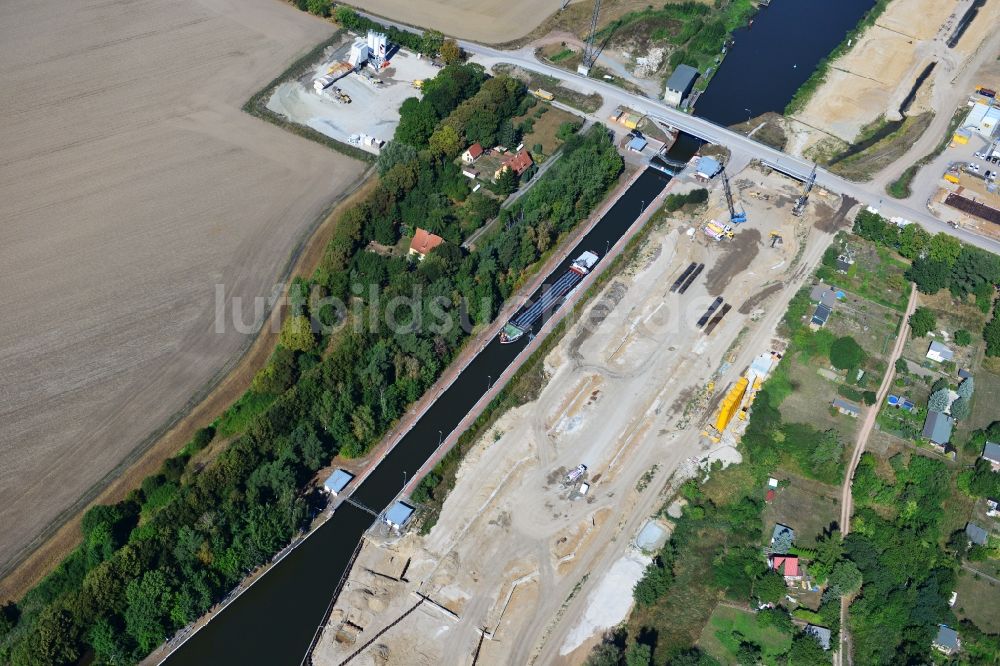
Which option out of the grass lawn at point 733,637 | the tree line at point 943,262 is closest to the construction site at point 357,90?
the tree line at point 943,262

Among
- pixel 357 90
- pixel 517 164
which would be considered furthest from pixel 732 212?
pixel 357 90

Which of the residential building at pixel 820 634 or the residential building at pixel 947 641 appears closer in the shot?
the residential building at pixel 820 634

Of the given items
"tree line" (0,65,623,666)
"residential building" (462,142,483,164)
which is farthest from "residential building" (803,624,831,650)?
"residential building" (462,142,483,164)

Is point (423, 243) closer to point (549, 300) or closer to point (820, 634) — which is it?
point (549, 300)

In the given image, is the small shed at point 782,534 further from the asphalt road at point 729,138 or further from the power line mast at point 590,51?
the power line mast at point 590,51

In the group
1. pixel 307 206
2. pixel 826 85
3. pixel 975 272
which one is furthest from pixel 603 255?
pixel 826 85

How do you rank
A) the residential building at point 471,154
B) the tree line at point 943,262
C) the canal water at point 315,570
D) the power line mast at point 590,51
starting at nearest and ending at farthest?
the canal water at point 315,570, the tree line at point 943,262, the residential building at point 471,154, the power line mast at point 590,51
